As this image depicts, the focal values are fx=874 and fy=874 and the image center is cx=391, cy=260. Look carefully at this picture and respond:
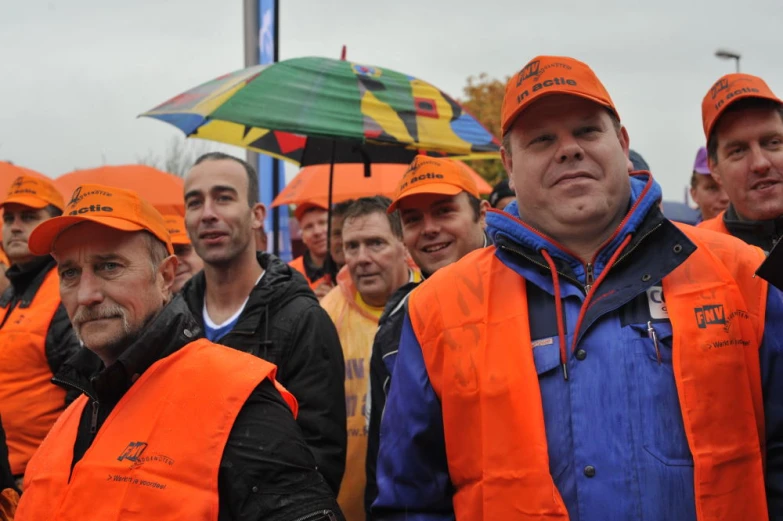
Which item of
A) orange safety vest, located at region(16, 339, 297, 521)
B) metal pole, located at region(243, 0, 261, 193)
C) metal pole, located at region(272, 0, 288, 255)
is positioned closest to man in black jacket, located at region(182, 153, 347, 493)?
orange safety vest, located at region(16, 339, 297, 521)

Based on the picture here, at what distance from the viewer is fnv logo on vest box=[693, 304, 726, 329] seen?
2299 mm

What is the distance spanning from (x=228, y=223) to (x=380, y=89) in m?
1.37

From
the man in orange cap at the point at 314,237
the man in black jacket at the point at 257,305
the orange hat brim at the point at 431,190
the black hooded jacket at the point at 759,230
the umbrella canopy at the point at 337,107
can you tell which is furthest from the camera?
the man in orange cap at the point at 314,237

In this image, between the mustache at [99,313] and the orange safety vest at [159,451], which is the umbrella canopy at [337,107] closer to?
the mustache at [99,313]

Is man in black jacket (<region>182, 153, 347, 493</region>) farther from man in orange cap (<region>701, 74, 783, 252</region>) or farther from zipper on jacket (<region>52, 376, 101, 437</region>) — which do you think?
man in orange cap (<region>701, 74, 783, 252</region>)

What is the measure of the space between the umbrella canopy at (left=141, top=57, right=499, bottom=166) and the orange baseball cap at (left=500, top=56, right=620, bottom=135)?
6.91ft

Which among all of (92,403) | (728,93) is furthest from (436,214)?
(92,403)

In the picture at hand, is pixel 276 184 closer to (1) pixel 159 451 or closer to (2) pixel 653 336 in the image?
(1) pixel 159 451

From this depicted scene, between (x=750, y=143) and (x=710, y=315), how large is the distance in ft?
5.28

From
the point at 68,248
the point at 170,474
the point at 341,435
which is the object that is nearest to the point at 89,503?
the point at 170,474

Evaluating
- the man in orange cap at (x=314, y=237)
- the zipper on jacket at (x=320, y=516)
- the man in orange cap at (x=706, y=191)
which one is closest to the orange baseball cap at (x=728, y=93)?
the man in orange cap at (x=706, y=191)

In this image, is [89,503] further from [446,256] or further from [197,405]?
[446,256]

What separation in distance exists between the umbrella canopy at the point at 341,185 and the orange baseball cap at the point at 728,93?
3932mm

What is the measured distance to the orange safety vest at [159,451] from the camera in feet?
7.97
